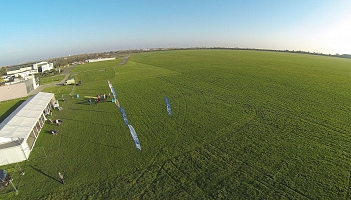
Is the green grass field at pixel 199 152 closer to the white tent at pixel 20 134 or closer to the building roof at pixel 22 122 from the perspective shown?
the white tent at pixel 20 134

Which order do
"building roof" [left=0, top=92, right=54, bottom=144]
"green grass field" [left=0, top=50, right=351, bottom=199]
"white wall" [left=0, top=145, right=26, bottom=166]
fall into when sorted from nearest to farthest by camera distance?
1. "green grass field" [left=0, top=50, right=351, bottom=199]
2. "white wall" [left=0, top=145, right=26, bottom=166]
3. "building roof" [left=0, top=92, right=54, bottom=144]

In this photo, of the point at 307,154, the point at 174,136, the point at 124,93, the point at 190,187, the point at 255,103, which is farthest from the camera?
the point at 124,93

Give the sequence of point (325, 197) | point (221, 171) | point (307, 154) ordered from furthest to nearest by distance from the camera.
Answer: point (307, 154) < point (221, 171) < point (325, 197)

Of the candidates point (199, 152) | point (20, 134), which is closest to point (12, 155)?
point (20, 134)

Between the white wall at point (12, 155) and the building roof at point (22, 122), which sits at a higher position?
the building roof at point (22, 122)

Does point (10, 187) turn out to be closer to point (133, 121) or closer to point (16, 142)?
point (16, 142)

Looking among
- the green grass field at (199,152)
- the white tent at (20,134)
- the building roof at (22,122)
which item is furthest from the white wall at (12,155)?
the building roof at (22,122)

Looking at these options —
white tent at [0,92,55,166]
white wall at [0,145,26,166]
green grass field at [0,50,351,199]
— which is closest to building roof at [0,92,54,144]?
white tent at [0,92,55,166]

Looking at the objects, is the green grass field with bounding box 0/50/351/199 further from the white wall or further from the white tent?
the white tent

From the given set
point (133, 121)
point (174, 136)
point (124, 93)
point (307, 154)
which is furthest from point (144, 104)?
point (307, 154)
